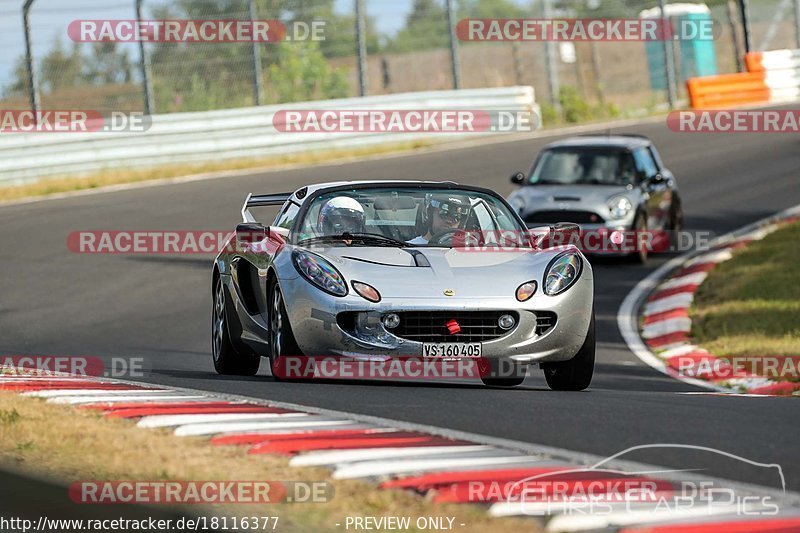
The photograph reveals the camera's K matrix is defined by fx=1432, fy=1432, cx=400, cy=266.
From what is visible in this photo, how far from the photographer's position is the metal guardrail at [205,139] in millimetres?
24141

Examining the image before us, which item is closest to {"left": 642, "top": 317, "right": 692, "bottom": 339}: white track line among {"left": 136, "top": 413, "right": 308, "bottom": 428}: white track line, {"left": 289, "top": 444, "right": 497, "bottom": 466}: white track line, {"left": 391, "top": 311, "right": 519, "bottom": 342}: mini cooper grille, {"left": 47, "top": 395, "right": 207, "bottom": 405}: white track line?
{"left": 391, "top": 311, "right": 519, "bottom": 342}: mini cooper grille

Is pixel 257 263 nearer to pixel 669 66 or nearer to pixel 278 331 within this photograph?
pixel 278 331

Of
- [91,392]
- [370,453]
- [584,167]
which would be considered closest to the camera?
[370,453]

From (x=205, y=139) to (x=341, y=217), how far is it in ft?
56.2

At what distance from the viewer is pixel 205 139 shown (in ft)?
85.8

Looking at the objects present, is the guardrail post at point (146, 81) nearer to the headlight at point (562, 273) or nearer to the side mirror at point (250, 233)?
the side mirror at point (250, 233)

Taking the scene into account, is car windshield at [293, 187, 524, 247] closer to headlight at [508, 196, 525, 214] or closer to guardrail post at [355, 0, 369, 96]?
headlight at [508, 196, 525, 214]

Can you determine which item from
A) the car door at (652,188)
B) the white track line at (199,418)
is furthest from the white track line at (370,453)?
the car door at (652,188)

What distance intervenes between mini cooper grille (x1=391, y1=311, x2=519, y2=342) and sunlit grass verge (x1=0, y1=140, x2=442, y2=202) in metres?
16.3

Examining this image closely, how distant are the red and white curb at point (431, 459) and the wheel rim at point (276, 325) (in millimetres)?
1285

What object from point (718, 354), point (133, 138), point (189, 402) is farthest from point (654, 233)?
point (189, 402)

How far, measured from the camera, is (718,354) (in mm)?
13172

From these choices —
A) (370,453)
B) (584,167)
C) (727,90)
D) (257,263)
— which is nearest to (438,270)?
(257,263)

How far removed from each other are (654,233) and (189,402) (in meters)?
12.9
